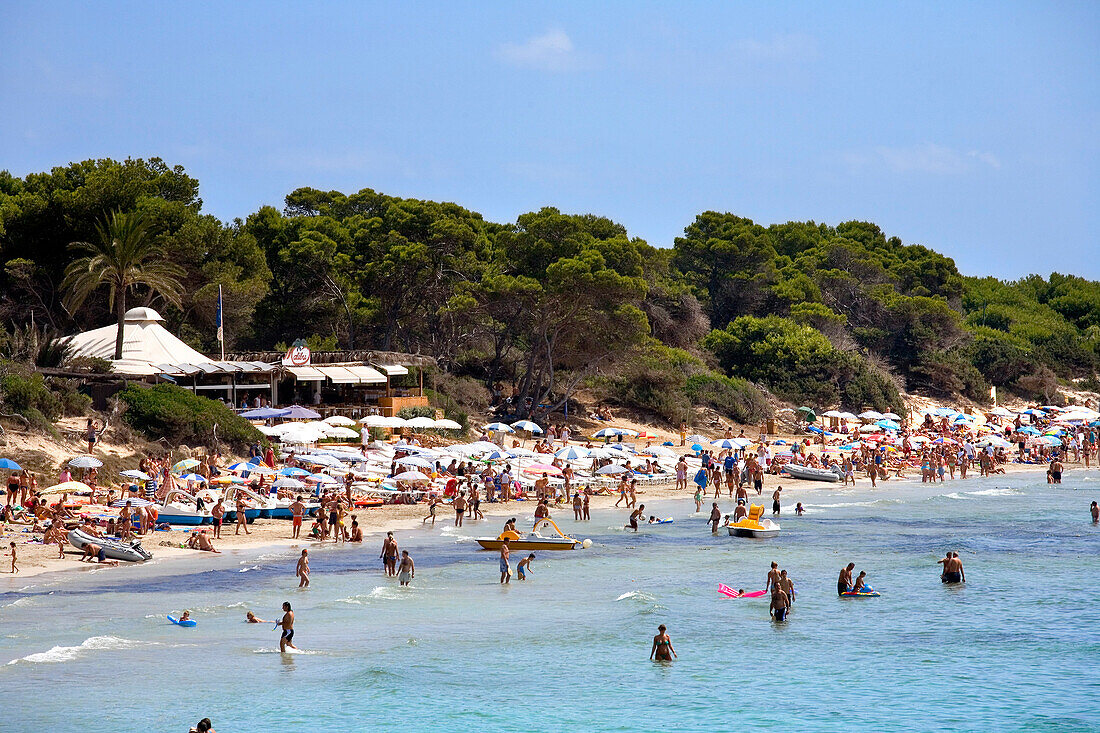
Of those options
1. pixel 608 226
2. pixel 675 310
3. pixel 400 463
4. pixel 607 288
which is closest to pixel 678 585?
pixel 400 463

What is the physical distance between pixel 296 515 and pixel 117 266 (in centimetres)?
1605

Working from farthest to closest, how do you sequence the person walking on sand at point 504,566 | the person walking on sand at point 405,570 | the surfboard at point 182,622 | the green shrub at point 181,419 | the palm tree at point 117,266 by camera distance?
the palm tree at point 117,266, the green shrub at point 181,419, the person walking on sand at point 504,566, the person walking on sand at point 405,570, the surfboard at point 182,622

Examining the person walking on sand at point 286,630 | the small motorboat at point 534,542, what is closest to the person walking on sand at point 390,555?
the small motorboat at point 534,542

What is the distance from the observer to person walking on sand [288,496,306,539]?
1075 inches

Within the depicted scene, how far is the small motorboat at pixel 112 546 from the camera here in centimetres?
2309

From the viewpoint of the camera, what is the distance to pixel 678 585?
22984 mm

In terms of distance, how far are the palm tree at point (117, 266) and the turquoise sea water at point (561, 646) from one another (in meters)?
17.9

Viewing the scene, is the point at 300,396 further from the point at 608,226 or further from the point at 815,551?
the point at 815,551

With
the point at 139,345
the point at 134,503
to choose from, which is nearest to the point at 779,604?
the point at 134,503

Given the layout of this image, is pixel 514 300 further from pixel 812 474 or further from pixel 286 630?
pixel 286 630

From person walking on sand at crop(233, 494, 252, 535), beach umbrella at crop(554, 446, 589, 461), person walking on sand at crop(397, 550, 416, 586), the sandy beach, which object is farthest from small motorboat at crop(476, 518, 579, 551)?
beach umbrella at crop(554, 446, 589, 461)

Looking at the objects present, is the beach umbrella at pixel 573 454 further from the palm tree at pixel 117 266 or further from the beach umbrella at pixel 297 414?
the palm tree at pixel 117 266

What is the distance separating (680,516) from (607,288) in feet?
48.6

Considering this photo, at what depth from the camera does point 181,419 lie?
34.0 meters
